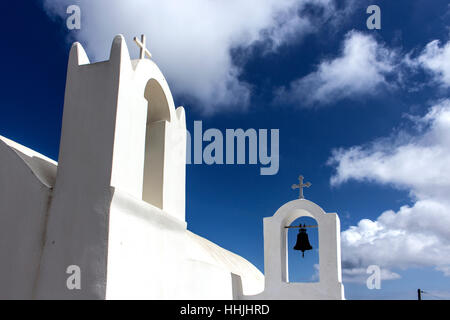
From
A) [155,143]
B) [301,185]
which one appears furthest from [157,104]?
[301,185]

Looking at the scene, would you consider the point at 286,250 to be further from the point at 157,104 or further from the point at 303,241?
the point at 157,104

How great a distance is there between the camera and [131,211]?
548 cm

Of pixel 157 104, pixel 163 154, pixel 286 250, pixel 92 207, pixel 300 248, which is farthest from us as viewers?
pixel 300 248

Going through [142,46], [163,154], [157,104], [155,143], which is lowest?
[163,154]

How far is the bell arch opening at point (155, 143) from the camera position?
6770 millimetres

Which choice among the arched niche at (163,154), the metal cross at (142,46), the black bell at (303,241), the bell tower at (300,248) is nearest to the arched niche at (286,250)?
the bell tower at (300,248)

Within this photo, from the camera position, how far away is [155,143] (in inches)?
277

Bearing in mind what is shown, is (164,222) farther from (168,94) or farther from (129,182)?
(168,94)

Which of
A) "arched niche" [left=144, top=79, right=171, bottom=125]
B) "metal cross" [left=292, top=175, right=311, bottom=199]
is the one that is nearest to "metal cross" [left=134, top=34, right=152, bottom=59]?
"arched niche" [left=144, top=79, right=171, bottom=125]

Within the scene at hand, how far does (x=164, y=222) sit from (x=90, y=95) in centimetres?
203
